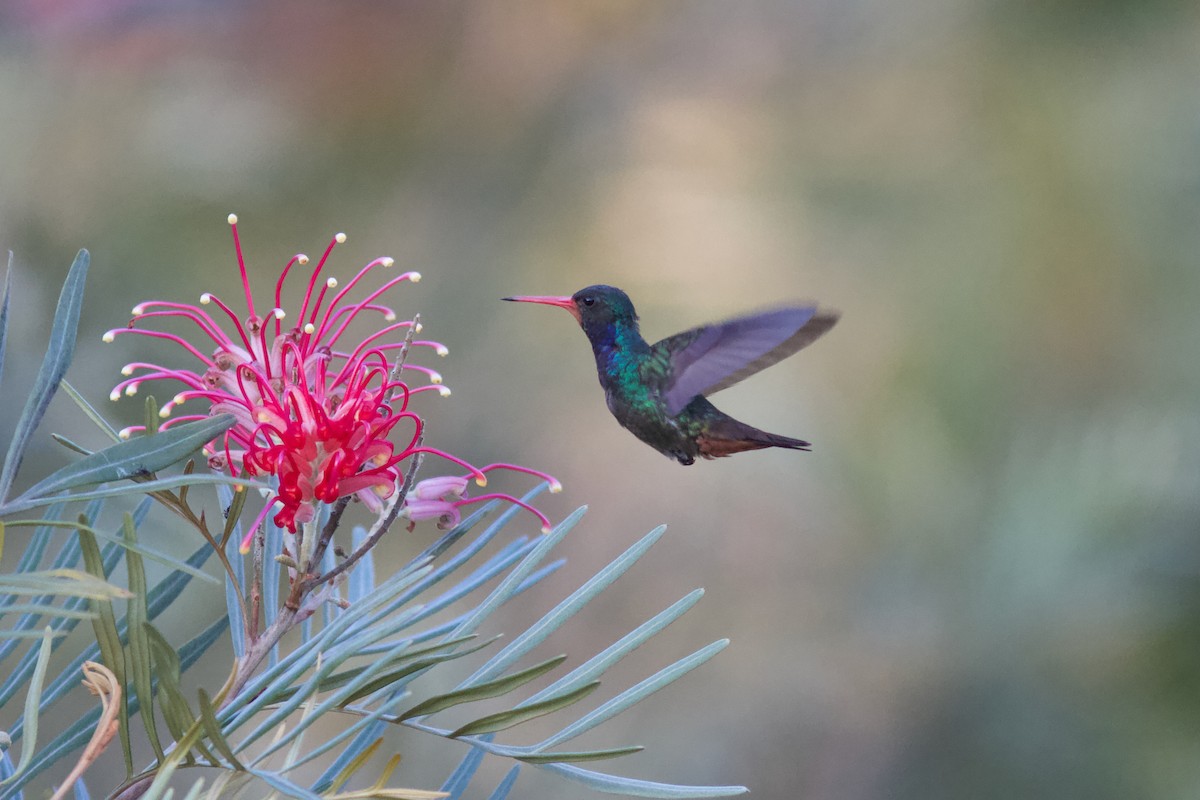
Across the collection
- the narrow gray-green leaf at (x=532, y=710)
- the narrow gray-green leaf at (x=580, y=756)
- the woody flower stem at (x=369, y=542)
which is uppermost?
the woody flower stem at (x=369, y=542)

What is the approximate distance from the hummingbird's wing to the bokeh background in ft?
1.85

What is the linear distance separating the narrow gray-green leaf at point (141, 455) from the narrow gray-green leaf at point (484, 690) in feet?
0.42

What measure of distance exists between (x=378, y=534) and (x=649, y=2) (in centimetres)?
262

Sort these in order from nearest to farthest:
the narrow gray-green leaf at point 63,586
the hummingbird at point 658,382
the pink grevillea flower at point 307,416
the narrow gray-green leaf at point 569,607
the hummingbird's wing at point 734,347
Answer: the narrow gray-green leaf at point 63,586 → the narrow gray-green leaf at point 569,607 → the pink grevillea flower at point 307,416 → the hummingbird's wing at point 734,347 → the hummingbird at point 658,382

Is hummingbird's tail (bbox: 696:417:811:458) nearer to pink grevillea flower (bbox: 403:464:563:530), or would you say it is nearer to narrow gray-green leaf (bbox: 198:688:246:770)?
pink grevillea flower (bbox: 403:464:563:530)

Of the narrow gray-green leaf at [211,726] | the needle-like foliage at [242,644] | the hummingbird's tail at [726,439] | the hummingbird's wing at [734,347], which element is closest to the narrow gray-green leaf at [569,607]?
the needle-like foliage at [242,644]

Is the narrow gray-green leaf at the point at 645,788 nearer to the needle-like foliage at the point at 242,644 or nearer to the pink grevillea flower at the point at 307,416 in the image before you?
the needle-like foliage at the point at 242,644

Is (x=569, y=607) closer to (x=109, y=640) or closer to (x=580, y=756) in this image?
(x=580, y=756)

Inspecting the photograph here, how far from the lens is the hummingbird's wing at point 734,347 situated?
90 centimetres

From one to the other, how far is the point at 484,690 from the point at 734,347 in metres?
0.55

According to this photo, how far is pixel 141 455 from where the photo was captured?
0.39 meters

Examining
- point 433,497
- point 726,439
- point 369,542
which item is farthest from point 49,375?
point 726,439

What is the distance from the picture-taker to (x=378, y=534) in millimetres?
521

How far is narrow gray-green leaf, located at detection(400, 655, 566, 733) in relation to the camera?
439 millimetres
